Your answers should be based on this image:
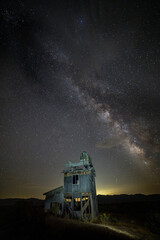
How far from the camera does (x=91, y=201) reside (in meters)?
21.4

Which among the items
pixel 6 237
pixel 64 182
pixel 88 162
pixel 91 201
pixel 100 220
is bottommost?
pixel 100 220

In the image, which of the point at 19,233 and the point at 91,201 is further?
the point at 91,201

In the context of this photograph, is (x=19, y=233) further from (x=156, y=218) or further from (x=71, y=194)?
(x=156, y=218)

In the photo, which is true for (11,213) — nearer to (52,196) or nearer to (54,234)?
(54,234)

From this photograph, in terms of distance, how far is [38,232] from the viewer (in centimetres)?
826

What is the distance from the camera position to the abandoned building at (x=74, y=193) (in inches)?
847

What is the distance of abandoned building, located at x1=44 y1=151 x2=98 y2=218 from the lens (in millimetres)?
21516

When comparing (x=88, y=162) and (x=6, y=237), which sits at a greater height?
(x=88, y=162)

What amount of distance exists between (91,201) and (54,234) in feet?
48.6

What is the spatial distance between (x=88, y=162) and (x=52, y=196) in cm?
923

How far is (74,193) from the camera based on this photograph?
73.6 ft

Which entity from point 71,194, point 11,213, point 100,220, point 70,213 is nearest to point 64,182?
point 71,194

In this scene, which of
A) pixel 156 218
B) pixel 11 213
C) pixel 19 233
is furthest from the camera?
pixel 156 218

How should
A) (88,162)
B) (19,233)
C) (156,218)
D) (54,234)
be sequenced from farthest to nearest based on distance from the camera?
1. (88,162)
2. (156,218)
3. (54,234)
4. (19,233)
